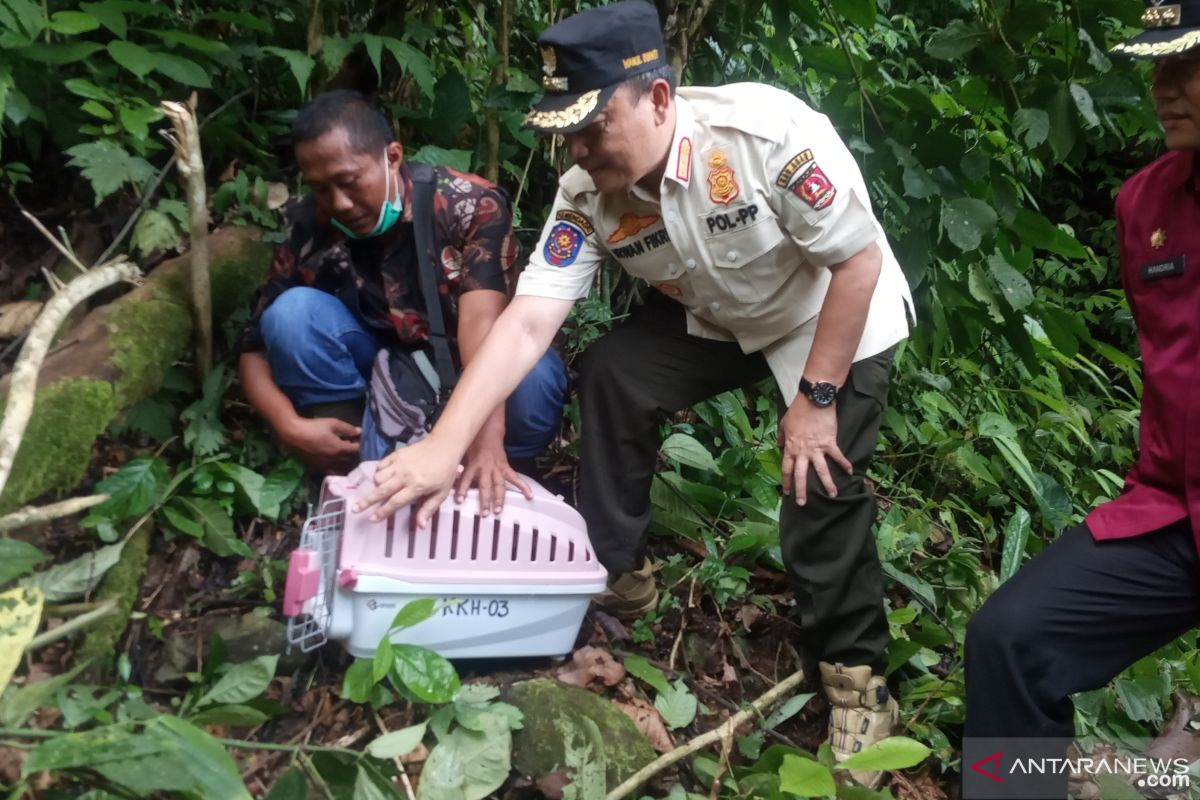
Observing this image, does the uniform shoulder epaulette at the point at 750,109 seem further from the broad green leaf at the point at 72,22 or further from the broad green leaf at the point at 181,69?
the broad green leaf at the point at 72,22

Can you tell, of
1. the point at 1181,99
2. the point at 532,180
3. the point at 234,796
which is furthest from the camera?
the point at 532,180

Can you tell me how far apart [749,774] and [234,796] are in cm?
117

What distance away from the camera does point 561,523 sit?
2258 mm

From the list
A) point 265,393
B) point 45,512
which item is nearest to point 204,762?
point 45,512

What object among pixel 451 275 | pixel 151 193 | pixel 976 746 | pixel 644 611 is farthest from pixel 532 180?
pixel 976 746

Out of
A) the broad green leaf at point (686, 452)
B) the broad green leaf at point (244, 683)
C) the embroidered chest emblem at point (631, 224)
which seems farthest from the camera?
the broad green leaf at point (686, 452)

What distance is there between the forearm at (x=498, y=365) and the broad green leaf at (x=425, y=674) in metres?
0.43

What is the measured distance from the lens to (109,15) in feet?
8.35

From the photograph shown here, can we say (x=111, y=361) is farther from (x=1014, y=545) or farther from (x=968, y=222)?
(x=1014, y=545)

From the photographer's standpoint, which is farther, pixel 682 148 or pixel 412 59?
pixel 412 59

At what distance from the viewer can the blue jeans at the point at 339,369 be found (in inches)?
100

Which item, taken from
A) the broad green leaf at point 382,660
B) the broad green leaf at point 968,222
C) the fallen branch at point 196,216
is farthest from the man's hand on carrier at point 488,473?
the broad green leaf at point 968,222

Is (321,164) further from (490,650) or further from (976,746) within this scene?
(976,746)

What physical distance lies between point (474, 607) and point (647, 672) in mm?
528
